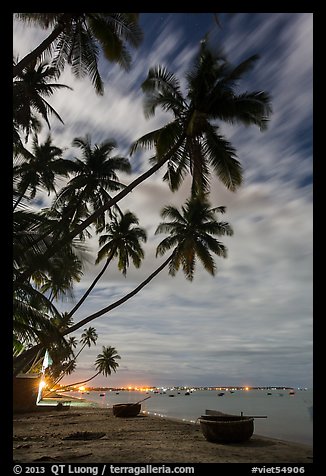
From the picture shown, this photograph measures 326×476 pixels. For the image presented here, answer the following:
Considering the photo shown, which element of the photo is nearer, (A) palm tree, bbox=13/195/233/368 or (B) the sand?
(B) the sand

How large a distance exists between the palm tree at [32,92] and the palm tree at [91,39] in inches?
45.3

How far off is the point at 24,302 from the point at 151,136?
785 cm

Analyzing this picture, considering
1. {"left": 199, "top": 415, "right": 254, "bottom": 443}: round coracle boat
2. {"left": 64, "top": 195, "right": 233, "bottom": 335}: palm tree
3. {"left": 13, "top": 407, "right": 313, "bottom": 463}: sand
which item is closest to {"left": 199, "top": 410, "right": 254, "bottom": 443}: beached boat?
{"left": 199, "top": 415, "right": 254, "bottom": 443}: round coracle boat

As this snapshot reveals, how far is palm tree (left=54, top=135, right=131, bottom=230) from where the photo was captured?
58.1 ft

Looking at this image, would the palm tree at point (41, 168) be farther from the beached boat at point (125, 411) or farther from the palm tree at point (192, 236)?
the beached boat at point (125, 411)

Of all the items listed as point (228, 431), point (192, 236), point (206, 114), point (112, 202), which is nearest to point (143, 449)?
point (228, 431)

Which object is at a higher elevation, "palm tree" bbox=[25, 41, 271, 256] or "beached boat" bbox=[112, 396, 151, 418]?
"palm tree" bbox=[25, 41, 271, 256]

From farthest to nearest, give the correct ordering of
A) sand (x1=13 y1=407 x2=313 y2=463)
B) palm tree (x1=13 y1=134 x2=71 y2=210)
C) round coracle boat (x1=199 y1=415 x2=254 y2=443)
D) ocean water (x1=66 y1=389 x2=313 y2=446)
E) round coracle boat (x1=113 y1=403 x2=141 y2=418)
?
ocean water (x1=66 y1=389 x2=313 y2=446), round coracle boat (x1=113 y1=403 x2=141 y2=418), palm tree (x1=13 y1=134 x2=71 y2=210), round coracle boat (x1=199 y1=415 x2=254 y2=443), sand (x1=13 y1=407 x2=313 y2=463)

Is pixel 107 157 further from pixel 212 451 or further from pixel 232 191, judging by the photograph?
pixel 212 451

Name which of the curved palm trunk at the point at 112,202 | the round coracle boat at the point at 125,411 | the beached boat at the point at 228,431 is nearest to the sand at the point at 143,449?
the beached boat at the point at 228,431

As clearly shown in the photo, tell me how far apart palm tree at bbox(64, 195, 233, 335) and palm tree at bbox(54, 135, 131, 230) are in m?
4.78

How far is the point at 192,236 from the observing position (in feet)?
72.5

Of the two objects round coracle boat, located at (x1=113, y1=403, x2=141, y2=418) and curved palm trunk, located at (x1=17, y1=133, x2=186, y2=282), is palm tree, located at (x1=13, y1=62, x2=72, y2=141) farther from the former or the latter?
round coracle boat, located at (x1=113, y1=403, x2=141, y2=418)
